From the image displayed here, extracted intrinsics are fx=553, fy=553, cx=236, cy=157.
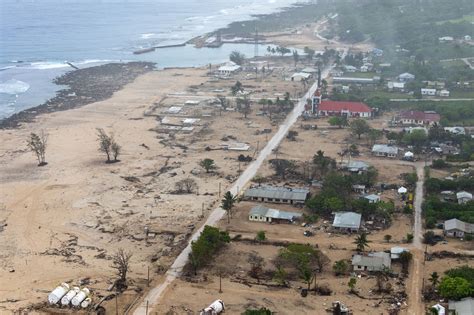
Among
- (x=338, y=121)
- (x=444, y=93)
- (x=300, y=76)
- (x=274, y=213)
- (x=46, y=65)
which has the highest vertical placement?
(x=46, y=65)

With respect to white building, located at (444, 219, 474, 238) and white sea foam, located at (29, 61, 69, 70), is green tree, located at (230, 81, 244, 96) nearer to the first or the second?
white sea foam, located at (29, 61, 69, 70)

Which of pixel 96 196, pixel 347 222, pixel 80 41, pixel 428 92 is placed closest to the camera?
pixel 347 222

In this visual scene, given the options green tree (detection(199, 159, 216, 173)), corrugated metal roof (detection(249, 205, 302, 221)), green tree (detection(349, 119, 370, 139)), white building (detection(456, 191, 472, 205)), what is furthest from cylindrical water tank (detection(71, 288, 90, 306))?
green tree (detection(349, 119, 370, 139))

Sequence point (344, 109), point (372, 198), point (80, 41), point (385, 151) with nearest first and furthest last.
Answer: point (372, 198), point (385, 151), point (344, 109), point (80, 41)

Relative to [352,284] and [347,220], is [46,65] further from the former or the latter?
[352,284]

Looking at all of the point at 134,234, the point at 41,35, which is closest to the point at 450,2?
the point at 41,35

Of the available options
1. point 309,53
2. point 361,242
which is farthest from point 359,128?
point 309,53

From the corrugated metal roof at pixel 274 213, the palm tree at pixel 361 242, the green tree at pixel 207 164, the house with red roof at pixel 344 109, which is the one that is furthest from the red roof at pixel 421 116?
the palm tree at pixel 361 242

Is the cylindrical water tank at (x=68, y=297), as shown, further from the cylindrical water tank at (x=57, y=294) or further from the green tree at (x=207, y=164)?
the green tree at (x=207, y=164)

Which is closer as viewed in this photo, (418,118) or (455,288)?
(455,288)
